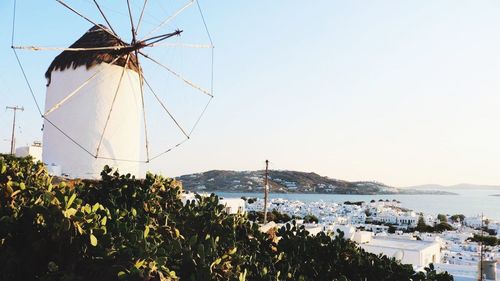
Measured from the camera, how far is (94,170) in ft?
39.5

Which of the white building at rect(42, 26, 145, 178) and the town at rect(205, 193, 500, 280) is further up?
the white building at rect(42, 26, 145, 178)

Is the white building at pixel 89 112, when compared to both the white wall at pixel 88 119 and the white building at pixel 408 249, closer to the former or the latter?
the white wall at pixel 88 119

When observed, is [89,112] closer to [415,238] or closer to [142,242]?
[142,242]

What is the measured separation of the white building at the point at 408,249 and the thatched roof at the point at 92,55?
13.7m

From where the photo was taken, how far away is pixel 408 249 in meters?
23.5

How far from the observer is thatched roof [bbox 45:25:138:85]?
11906 mm

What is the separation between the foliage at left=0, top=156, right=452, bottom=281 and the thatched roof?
316 inches

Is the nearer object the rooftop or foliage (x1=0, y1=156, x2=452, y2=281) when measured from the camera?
foliage (x1=0, y1=156, x2=452, y2=281)

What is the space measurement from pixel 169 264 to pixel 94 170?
10359 millimetres

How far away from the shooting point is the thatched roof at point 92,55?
11906 millimetres

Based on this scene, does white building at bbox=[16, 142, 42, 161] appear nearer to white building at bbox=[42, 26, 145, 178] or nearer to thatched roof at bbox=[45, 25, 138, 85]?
white building at bbox=[42, 26, 145, 178]

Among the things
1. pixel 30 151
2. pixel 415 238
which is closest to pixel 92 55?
pixel 30 151

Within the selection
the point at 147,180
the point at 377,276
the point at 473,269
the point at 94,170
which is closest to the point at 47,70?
the point at 94,170

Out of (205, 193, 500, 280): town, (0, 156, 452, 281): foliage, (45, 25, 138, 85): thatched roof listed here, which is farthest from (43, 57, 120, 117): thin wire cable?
(0, 156, 452, 281): foliage
